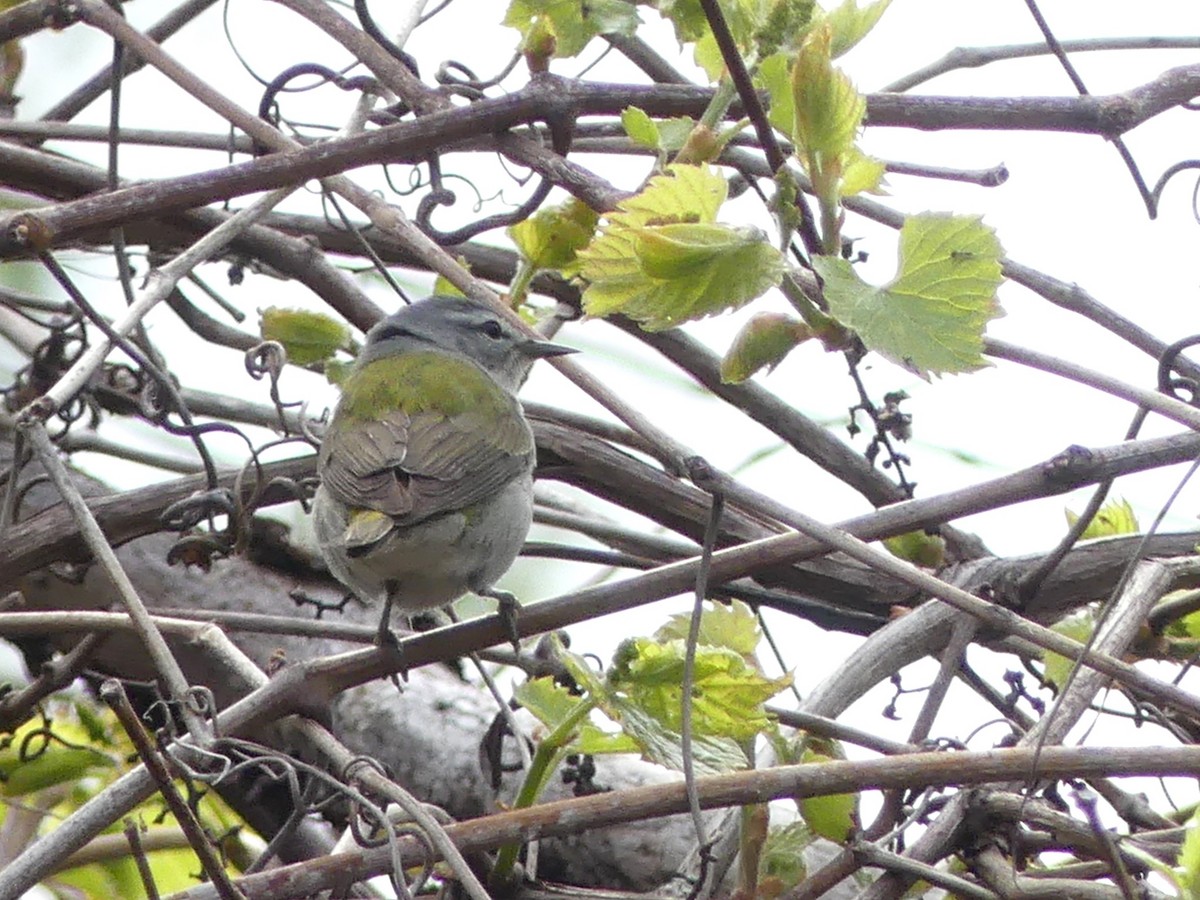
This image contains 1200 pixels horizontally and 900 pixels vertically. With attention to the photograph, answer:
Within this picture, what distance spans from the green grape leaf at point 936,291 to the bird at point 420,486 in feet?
2.57

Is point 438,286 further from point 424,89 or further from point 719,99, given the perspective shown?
point 719,99

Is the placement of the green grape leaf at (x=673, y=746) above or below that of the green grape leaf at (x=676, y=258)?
below

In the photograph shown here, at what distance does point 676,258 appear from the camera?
59.8 inches

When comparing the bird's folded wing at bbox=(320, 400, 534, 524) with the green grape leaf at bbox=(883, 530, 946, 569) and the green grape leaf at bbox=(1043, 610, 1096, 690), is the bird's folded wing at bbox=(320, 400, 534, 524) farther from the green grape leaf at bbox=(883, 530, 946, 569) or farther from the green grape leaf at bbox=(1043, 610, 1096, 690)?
the green grape leaf at bbox=(1043, 610, 1096, 690)

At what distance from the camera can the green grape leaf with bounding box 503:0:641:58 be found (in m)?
2.01

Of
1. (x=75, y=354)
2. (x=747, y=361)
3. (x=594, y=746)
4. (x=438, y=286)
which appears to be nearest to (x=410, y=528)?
(x=438, y=286)

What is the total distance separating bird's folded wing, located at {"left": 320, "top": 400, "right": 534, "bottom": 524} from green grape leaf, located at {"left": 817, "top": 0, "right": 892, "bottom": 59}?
0.99m

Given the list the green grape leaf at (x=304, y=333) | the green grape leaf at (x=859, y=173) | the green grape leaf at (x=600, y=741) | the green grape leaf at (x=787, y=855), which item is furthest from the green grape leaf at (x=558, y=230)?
the green grape leaf at (x=787, y=855)

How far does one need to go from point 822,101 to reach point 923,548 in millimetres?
994

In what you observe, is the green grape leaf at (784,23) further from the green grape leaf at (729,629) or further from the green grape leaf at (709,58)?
the green grape leaf at (729,629)

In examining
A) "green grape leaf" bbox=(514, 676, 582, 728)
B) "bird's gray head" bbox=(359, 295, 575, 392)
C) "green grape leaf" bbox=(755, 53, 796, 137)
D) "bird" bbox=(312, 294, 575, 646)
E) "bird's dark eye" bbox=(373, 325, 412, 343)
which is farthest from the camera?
"bird's gray head" bbox=(359, 295, 575, 392)

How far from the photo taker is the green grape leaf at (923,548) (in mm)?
2350

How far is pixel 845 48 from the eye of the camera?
1.80 meters

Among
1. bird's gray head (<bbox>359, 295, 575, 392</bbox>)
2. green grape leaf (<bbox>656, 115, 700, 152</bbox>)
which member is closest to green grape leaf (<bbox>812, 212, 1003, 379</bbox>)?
green grape leaf (<bbox>656, 115, 700, 152</bbox>)
